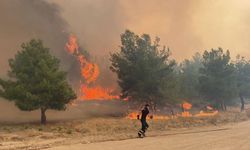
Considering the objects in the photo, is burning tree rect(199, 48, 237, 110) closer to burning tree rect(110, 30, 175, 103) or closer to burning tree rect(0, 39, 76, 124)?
burning tree rect(110, 30, 175, 103)

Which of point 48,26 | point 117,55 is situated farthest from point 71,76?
point 117,55

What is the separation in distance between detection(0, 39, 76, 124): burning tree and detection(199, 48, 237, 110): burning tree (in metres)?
34.3

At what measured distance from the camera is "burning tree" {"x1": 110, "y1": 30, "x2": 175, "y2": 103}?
1912 inches

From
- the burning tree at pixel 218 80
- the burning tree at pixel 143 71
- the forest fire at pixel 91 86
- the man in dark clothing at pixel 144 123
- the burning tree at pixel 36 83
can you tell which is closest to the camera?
the man in dark clothing at pixel 144 123

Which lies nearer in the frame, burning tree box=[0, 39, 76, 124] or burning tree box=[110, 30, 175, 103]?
burning tree box=[0, 39, 76, 124]

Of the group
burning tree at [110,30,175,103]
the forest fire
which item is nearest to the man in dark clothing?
burning tree at [110,30,175,103]

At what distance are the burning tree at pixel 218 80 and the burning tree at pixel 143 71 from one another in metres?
15.5

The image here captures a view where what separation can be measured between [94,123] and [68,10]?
42251mm

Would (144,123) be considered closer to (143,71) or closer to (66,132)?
(66,132)

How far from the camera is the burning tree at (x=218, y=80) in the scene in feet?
212

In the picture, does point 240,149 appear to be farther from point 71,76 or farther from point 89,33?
point 89,33

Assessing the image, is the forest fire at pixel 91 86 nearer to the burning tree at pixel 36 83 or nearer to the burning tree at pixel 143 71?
the burning tree at pixel 143 71

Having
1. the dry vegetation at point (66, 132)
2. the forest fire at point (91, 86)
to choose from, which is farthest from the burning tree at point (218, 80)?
the forest fire at point (91, 86)

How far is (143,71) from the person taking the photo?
48.5 m
